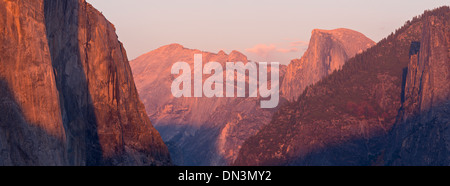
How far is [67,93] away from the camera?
439 feet

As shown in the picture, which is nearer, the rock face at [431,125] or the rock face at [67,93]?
the rock face at [67,93]

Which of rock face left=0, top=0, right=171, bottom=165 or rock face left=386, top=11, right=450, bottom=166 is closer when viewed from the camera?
rock face left=0, top=0, right=171, bottom=165

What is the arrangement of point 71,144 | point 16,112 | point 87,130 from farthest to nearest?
point 87,130
point 71,144
point 16,112

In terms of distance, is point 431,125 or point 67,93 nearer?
point 67,93

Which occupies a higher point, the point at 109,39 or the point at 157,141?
the point at 109,39

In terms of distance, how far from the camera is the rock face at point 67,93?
97.9 m

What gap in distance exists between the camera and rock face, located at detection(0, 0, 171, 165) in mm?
97938

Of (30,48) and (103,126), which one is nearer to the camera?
(30,48)

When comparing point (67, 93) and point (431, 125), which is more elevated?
point (67, 93)

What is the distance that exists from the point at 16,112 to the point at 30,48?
30.1ft
